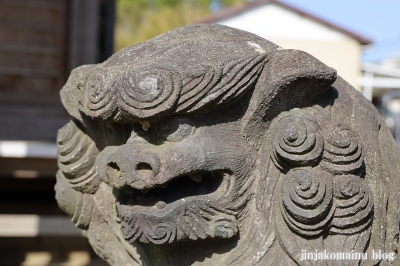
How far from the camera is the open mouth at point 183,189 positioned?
3.91ft

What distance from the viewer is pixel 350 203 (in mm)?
1152

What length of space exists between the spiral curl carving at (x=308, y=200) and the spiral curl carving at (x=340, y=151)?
0.9 inches

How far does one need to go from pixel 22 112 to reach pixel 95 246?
1.95m

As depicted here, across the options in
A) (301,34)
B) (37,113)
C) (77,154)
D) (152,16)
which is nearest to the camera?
(77,154)

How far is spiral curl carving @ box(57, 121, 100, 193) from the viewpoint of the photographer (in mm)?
1397

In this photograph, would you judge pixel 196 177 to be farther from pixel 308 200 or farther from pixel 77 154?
pixel 77 154

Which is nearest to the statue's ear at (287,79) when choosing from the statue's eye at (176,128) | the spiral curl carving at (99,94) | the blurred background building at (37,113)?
the statue's eye at (176,128)

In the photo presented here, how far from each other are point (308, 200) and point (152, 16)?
39.1ft

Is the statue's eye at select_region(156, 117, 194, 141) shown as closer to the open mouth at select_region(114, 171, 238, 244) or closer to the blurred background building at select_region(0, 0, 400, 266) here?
the open mouth at select_region(114, 171, 238, 244)

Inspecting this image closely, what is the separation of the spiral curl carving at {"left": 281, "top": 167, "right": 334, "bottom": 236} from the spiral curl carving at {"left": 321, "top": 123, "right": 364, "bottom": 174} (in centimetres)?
2

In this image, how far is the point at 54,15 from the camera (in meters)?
3.40

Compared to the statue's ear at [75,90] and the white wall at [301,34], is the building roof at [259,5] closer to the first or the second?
the white wall at [301,34]

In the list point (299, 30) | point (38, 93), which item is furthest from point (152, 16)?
point (38, 93)

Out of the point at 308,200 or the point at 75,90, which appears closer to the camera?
the point at 308,200
